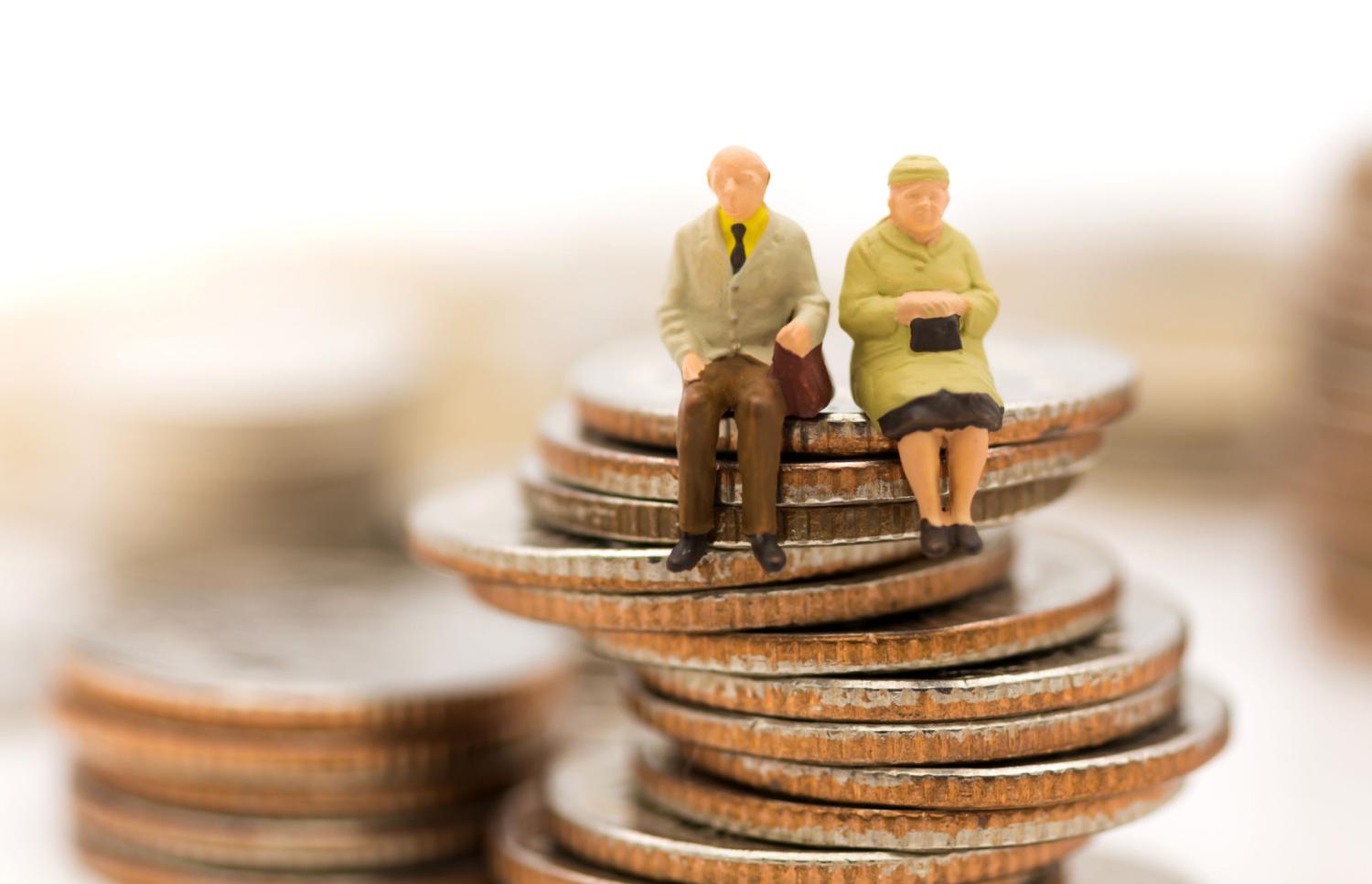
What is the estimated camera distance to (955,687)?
55.9 inches

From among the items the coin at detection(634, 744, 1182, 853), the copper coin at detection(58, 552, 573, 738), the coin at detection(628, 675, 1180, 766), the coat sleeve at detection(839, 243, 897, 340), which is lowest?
the copper coin at detection(58, 552, 573, 738)

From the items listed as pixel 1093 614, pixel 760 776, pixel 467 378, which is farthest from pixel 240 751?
pixel 467 378

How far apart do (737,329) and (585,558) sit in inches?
8.7

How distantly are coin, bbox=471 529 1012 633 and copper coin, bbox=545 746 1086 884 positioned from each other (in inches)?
7.4

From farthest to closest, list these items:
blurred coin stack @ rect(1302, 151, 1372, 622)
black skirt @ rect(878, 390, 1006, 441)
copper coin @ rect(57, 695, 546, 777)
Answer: blurred coin stack @ rect(1302, 151, 1372, 622) → copper coin @ rect(57, 695, 546, 777) → black skirt @ rect(878, 390, 1006, 441)

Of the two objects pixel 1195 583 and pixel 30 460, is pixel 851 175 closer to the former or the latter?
pixel 1195 583

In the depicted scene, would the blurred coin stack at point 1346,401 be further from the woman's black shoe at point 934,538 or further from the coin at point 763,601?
the woman's black shoe at point 934,538

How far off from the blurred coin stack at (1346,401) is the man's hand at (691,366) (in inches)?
61.9

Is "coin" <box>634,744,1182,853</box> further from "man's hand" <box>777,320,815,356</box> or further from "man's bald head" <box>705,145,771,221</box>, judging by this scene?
"man's bald head" <box>705,145,771,221</box>

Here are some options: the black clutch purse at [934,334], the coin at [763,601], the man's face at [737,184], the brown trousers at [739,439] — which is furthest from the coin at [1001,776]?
the man's face at [737,184]

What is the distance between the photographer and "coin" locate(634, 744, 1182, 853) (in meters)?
1.43

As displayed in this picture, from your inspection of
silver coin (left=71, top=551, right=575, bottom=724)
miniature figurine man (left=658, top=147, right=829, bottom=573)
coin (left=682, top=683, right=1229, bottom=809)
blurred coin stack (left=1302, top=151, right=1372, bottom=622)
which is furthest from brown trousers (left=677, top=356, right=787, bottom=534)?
blurred coin stack (left=1302, top=151, right=1372, bottom=622)

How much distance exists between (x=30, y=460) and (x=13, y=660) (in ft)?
2.61

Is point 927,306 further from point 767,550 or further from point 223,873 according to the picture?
point 223,873
